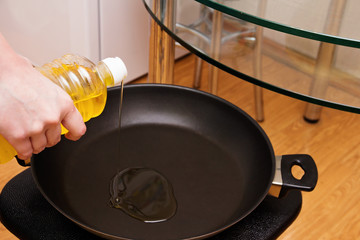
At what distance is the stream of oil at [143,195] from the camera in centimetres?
78

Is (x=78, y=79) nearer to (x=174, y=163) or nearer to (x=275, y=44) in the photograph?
(x=174, y=163)

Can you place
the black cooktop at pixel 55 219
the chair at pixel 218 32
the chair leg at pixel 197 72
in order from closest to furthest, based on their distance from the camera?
the black cooktop at pixel 55 219
the chair at pixel 218 32
the chair leg at pixel 197 72

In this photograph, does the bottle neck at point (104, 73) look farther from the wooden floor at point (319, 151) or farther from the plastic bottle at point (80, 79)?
the wooden floor at point (319, 151)

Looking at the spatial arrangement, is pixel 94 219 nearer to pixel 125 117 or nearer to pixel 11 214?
pixel 11 214

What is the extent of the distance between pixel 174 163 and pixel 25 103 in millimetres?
359

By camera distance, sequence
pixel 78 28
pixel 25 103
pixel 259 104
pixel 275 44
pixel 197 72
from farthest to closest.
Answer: pixel 197 72, pixel 259 104, pixel 78 28, pixel 275 44, pixel 25 103

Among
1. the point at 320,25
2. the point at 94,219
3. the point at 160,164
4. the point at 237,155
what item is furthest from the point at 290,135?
the point at 94,219

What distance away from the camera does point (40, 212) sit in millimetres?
764

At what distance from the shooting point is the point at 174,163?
2.84 ft

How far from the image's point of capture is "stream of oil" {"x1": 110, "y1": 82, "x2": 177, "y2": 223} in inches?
30.7

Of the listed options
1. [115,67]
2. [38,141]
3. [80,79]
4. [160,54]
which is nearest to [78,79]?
[80,79]

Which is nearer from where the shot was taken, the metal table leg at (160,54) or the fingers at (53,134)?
A: the fingers at (53,134)

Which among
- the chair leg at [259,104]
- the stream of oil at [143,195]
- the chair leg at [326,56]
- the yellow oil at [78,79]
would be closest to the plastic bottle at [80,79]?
the yellow oil at [78,79]

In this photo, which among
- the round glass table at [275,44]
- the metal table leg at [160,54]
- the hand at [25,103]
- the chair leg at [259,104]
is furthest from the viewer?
the chair leg at [259,104]
